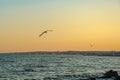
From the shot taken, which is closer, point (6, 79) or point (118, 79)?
point (118, 79)

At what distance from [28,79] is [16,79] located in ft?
5.47

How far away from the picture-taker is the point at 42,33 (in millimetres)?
46562

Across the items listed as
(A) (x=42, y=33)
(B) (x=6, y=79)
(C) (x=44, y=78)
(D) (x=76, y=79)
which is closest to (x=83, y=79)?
(D) (x=76, y=79)

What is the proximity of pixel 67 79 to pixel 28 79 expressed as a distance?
214 inches

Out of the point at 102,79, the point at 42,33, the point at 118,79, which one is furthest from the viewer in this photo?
the point at 102,79

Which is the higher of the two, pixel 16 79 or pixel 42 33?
pixel 42 33

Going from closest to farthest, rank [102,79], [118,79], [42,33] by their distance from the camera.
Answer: [42,33], [118,79], [102,79]

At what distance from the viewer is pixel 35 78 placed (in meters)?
64.6

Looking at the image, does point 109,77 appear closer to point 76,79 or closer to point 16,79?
point 76,79

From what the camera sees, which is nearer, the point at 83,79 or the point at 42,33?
the point at 42,33

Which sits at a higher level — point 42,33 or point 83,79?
point 42,33

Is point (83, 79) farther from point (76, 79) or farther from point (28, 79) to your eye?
point (28, 79)

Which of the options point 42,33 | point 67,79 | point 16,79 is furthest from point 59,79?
point 42,33

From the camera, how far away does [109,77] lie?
62125 millimetres
